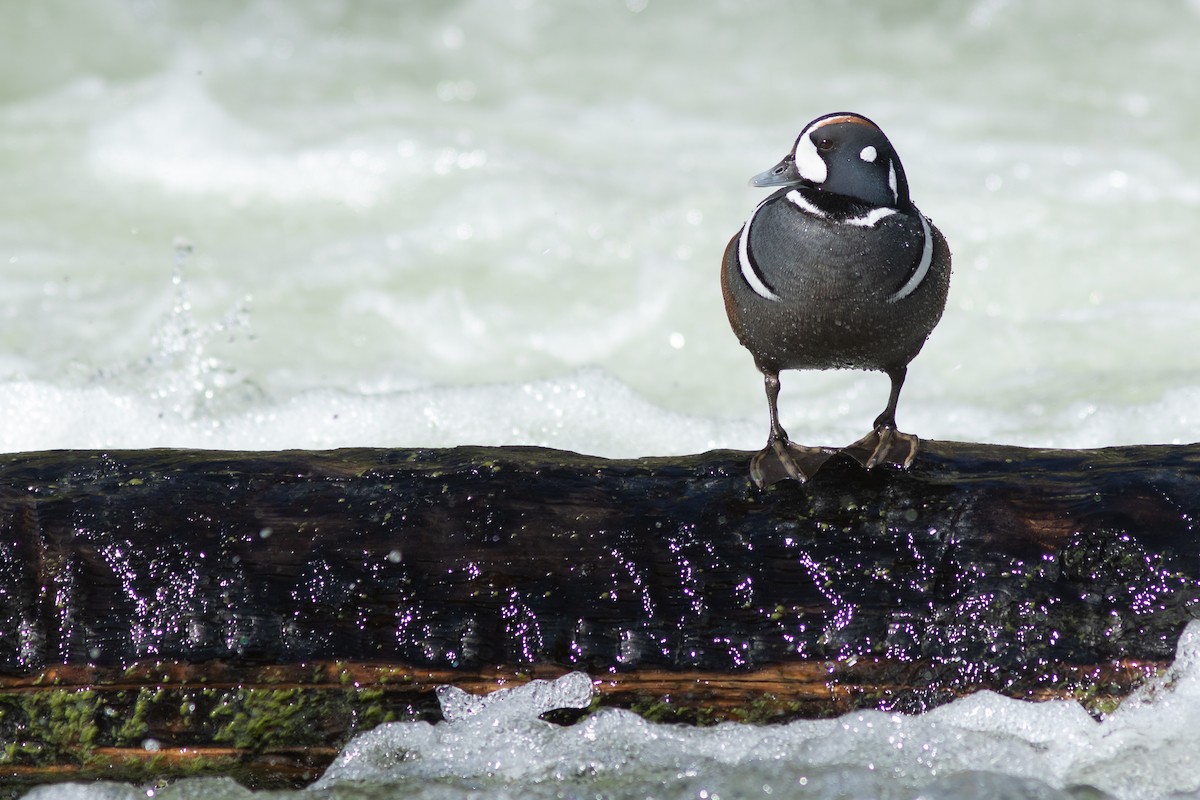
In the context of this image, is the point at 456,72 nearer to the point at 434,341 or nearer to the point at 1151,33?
the point at 434,341

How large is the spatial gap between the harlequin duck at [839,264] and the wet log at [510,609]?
0.35 m

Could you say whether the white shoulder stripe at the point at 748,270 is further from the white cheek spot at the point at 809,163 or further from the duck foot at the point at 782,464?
the duck foot at the point at 782,464

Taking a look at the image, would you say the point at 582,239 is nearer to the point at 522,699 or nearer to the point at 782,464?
the point at 782,464

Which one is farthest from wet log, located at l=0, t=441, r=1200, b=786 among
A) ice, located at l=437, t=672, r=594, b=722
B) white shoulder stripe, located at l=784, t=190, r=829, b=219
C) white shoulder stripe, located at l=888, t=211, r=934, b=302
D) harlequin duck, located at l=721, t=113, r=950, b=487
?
white shoulder stripe, located at l=784, t=190, r=829, b=219

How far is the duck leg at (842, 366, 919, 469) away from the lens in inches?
126

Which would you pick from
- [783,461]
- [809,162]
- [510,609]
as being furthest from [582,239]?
[510,609]

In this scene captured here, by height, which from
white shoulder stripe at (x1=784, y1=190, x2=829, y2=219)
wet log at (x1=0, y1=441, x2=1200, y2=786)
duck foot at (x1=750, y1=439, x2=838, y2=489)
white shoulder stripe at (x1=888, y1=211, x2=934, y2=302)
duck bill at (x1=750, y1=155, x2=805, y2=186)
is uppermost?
duck bill at (x1=750, y1=155, x2=805, y2=186)

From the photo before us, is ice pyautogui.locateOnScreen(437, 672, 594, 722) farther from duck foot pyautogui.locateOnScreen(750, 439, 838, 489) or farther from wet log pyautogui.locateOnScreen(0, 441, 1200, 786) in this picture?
duck foot pyautogui.locateOnScreen(750, 439, 838, 489)

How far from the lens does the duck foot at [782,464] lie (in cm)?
312

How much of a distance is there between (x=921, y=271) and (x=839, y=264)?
0.23m

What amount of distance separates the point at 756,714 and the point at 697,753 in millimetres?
156

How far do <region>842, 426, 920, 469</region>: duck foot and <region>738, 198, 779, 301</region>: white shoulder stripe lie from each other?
1.51 ft

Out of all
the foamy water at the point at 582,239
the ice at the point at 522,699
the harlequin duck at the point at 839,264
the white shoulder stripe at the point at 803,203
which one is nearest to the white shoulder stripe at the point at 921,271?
the harlequin duck at the point at 839,264

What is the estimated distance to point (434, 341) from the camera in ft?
21.7
